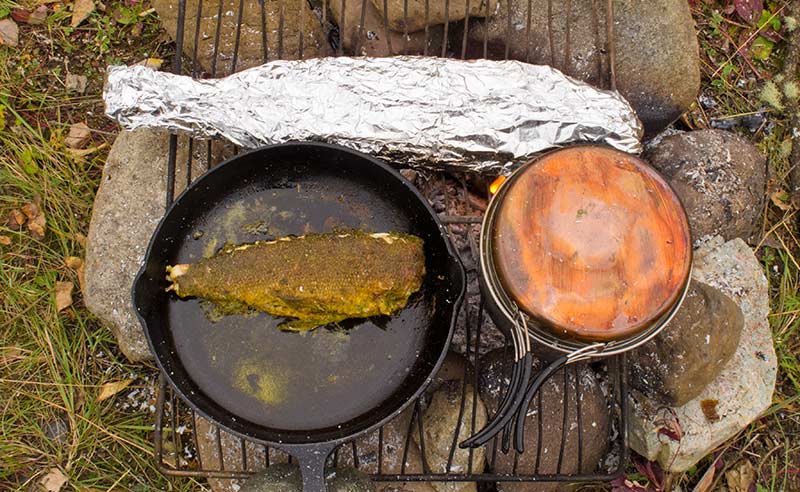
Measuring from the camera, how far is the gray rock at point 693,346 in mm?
2484

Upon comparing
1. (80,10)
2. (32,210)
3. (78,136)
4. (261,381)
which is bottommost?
(261,381)

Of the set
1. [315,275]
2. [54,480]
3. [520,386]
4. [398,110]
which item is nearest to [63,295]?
[54,480]

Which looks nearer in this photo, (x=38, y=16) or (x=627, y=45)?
(x=627, y=45)

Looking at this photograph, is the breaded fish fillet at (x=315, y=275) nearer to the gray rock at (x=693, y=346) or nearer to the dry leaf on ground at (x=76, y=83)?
the gray rock at (x=693, y=346)

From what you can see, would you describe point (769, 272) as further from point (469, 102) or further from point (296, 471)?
point (296, 471)

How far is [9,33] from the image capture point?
121 inches

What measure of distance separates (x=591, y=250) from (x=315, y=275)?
3.07 feet

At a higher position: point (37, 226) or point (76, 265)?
point (37, 226)

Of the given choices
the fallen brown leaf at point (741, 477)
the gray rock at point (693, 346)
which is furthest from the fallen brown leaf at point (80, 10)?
the fallen brown leaf at point (741, 477)

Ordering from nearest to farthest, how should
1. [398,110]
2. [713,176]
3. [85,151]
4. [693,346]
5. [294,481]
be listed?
1. [294,481]
2. [398,110]
3. [693,346]
4. [713,176]
5. [85,151]

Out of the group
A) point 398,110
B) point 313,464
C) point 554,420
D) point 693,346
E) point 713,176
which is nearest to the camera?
point 313,464

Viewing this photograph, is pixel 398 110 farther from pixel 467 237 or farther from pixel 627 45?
pixel 627 45

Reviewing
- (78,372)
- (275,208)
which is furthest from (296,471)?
(78,372)

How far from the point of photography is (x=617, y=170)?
2.01 meters
